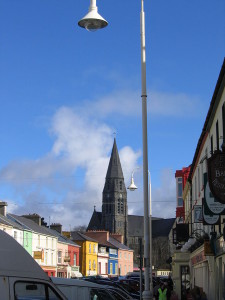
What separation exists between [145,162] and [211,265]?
451 inches

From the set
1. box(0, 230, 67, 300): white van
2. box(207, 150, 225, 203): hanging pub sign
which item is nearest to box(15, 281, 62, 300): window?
box(0, 230, 67, 300): white van

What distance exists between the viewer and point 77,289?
12.2 metres

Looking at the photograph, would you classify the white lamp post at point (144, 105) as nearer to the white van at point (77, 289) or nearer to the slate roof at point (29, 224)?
the white van at point (77, 289)

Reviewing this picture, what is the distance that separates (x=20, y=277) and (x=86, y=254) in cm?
7765

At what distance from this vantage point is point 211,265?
2438 centimetres

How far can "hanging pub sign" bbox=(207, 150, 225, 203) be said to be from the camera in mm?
10328

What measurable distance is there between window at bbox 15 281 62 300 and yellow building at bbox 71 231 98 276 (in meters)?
76.1

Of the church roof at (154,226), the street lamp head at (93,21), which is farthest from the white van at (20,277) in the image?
the church roof at (154,226)

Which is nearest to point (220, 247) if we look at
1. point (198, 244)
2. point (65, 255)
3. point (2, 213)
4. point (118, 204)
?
point (198, 244)

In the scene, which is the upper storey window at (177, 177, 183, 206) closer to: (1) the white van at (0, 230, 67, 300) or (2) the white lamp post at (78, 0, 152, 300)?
(2) the white lamp post at (78, 0, 152, 300)

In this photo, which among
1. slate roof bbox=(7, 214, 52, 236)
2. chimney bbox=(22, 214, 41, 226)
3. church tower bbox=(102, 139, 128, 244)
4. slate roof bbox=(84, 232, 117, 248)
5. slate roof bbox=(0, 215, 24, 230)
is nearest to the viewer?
slate roof bbox=(0, 215, 24, 230)

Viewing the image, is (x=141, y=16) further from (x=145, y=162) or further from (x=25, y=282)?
(x=25, y=282)

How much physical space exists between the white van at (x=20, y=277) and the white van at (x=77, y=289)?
16.4 feet

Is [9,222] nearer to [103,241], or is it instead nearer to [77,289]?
[103,241]
